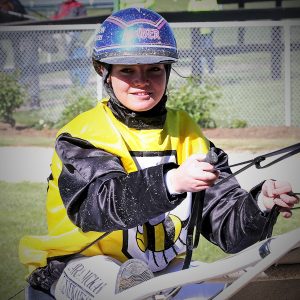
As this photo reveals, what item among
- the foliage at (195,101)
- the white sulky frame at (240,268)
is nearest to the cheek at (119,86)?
the white sulky frame at (240,268)

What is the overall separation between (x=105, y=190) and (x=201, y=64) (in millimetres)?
8823

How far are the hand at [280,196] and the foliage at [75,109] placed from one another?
782cm

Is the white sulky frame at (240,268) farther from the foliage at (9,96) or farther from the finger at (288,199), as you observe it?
the foliage at (9,96)

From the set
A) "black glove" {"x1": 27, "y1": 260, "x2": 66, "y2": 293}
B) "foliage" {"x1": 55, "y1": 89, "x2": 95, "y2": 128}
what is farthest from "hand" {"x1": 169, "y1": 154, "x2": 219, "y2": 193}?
"foliage" {"x1": 55, "y1": 89, "x2": 95, "y2": 128}

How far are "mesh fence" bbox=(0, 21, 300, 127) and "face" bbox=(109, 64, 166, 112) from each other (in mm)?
7676

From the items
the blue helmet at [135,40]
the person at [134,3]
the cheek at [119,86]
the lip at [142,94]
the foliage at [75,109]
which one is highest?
the person at [134,3]

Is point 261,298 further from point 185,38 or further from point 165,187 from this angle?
point 185,38

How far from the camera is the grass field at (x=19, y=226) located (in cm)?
423

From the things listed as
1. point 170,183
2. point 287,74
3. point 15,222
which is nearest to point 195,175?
point 170,183

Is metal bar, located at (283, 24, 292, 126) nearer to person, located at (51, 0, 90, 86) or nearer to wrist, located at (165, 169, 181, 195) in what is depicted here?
person, located at (51, 0, 90, 86)

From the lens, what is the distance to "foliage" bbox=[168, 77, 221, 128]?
31.7 feet

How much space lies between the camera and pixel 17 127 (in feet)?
33.1

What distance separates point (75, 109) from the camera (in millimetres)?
10070

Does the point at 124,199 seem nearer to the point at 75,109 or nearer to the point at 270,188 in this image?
the point at 270,188
